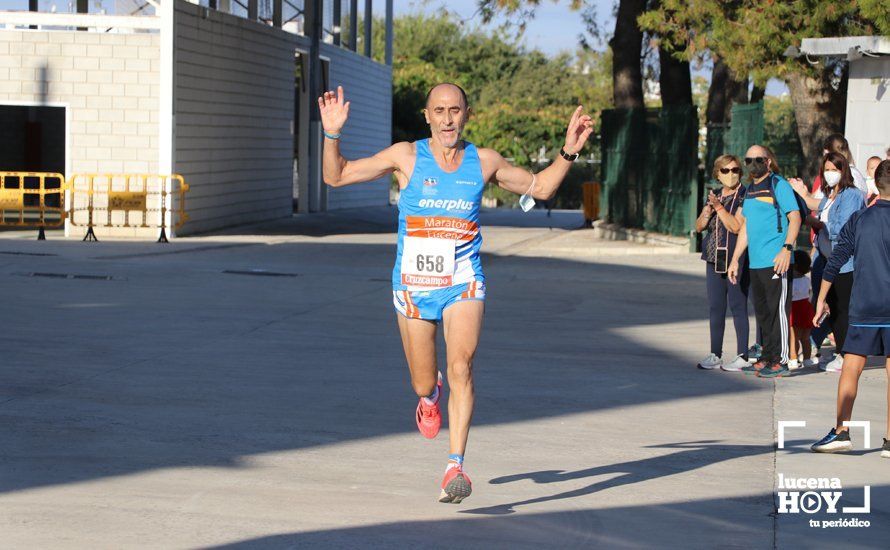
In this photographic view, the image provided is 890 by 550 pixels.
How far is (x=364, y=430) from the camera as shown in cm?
908

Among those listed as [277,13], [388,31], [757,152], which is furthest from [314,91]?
[757,152]

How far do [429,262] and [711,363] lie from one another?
5563mm

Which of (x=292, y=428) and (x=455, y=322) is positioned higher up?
(x=455, y=322)

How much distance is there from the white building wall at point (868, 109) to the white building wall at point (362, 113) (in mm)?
23515

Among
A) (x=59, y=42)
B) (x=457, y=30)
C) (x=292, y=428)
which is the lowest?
(x=292, y=428)

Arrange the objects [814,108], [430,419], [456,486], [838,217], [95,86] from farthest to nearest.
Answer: [95,86], [814,108], [838,217], [430,419], [456,486]

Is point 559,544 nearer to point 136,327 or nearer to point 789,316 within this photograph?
point 789,316

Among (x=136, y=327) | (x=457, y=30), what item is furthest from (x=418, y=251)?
(x=457, y=30)

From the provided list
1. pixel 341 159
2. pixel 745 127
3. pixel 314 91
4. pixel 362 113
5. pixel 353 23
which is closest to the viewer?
pixel 341 159

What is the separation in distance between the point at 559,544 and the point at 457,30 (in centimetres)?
8784

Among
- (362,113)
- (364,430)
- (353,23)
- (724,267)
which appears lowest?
(364,430)

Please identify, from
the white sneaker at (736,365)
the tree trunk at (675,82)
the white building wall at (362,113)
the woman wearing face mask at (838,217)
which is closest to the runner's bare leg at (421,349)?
the woman wearing face mask at (838,217)

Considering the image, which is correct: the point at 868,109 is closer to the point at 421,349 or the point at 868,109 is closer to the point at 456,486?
the point at 421,349

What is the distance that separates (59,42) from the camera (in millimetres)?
27219
